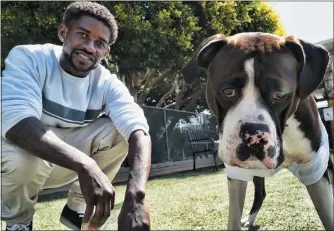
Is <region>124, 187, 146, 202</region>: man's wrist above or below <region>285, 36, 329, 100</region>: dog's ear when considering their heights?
below

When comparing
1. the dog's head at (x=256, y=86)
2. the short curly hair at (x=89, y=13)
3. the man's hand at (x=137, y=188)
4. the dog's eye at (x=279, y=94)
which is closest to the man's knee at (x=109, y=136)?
the man's hand at (x=137, y=188)

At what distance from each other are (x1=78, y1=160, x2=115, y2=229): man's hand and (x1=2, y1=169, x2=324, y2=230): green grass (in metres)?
1.34

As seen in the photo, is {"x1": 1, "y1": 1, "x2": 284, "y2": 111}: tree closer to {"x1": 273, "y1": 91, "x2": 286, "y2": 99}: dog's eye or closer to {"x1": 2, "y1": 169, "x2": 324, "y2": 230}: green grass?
{"x1": 2, "y1": 169, "x2": 324, "y2": 230}: green grass

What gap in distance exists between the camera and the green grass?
2848 mm

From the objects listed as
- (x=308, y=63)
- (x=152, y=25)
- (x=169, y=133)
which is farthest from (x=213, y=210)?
(x=169, y=133)

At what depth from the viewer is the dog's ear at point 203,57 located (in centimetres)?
204

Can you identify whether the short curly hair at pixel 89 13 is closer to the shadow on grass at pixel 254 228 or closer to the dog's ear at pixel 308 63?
the dog's ear at pixel 308 63

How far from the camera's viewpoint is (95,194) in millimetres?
1601

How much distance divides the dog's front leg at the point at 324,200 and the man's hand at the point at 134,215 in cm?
116

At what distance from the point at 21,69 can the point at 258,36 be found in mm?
1216

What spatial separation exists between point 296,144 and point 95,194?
1147 millimetres

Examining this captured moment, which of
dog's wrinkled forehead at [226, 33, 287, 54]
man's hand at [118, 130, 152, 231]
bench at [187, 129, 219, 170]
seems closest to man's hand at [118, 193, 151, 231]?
man's hand at [118, 130, 152, 231]

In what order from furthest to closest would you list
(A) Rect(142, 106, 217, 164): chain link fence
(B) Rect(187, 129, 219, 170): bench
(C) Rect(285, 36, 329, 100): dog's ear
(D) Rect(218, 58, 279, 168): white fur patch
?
(B) Rect(187, 129, 219, 170): bench
(A) Rect(142, 106, 217, 164): chain link fence
(C) Rect(285, 36, 329, 100): dog's ear
(D) Rect(218, 58, 279, 168): white fur patch

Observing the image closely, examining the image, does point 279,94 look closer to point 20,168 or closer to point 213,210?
point 20,168
